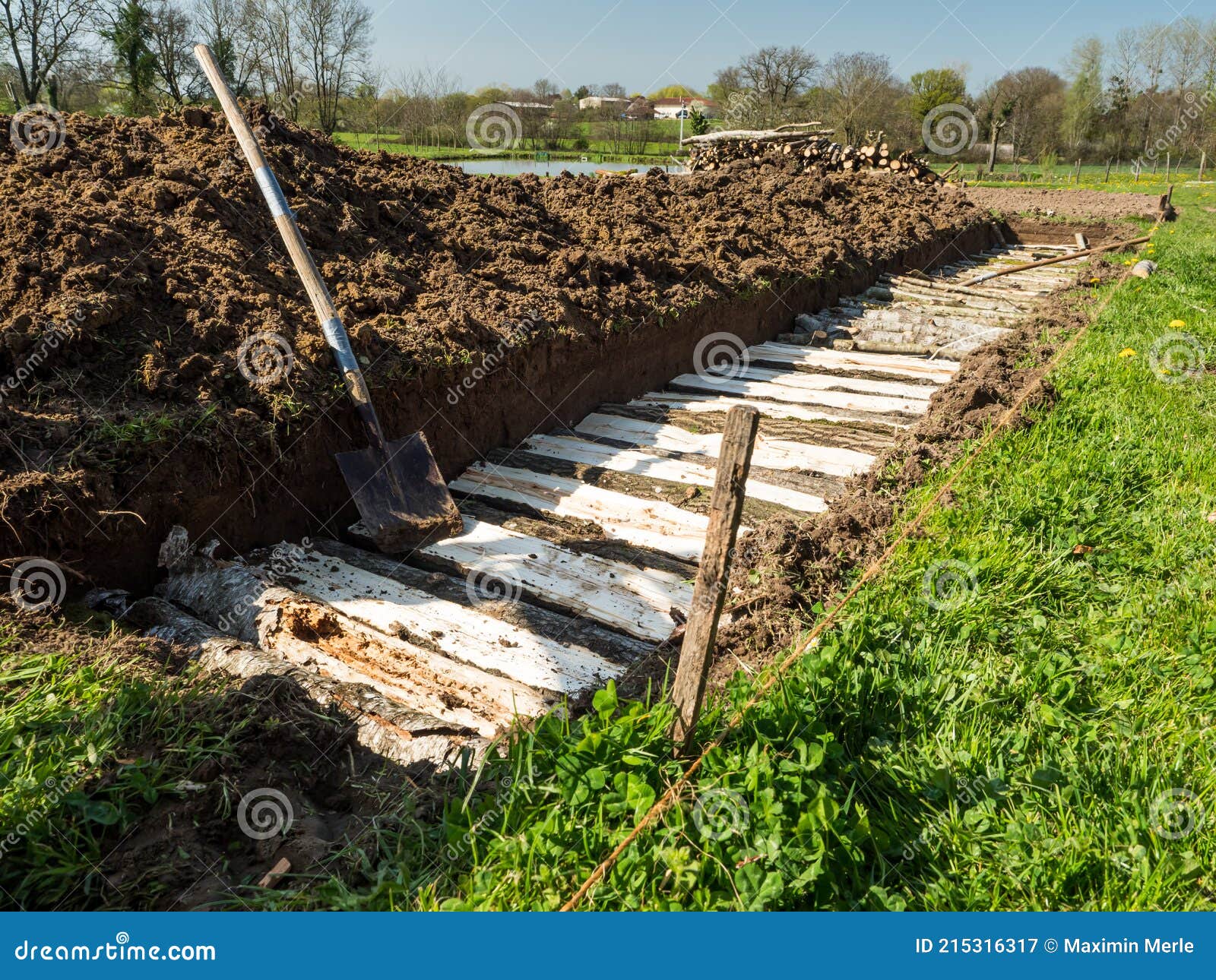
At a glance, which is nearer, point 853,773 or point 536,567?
point 853,773

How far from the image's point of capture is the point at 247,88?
1639 centimetres

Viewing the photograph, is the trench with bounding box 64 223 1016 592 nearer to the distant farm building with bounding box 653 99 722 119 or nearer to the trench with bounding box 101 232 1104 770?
the trench with bounding box 101 232 1104 770

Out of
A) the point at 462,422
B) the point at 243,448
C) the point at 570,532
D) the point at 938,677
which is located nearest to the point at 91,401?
the point at 243,448

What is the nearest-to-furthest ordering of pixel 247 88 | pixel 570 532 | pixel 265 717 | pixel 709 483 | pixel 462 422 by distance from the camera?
pixel 265 717 < pixel 570 532 < pixel 709 483 < pixel 462 422 < pixel 247 88

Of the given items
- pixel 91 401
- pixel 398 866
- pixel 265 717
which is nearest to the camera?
pixel 398 866

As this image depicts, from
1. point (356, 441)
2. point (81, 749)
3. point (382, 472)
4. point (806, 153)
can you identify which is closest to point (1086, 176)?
point (806, 153)

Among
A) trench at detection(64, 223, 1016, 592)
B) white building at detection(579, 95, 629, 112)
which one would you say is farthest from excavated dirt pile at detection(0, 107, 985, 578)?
white building at detection(579, 95, 629, 112)

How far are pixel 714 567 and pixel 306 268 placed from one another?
333cm

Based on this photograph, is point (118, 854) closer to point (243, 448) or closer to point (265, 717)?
point (265, 717)

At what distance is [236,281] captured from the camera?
4344 millimetres

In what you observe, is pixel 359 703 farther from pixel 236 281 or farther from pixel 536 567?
pixel 236 281

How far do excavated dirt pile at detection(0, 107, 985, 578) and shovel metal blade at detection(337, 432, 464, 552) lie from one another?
395mm

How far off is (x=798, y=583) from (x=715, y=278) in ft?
13.8

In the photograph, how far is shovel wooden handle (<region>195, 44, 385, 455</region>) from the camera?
4.08 m
